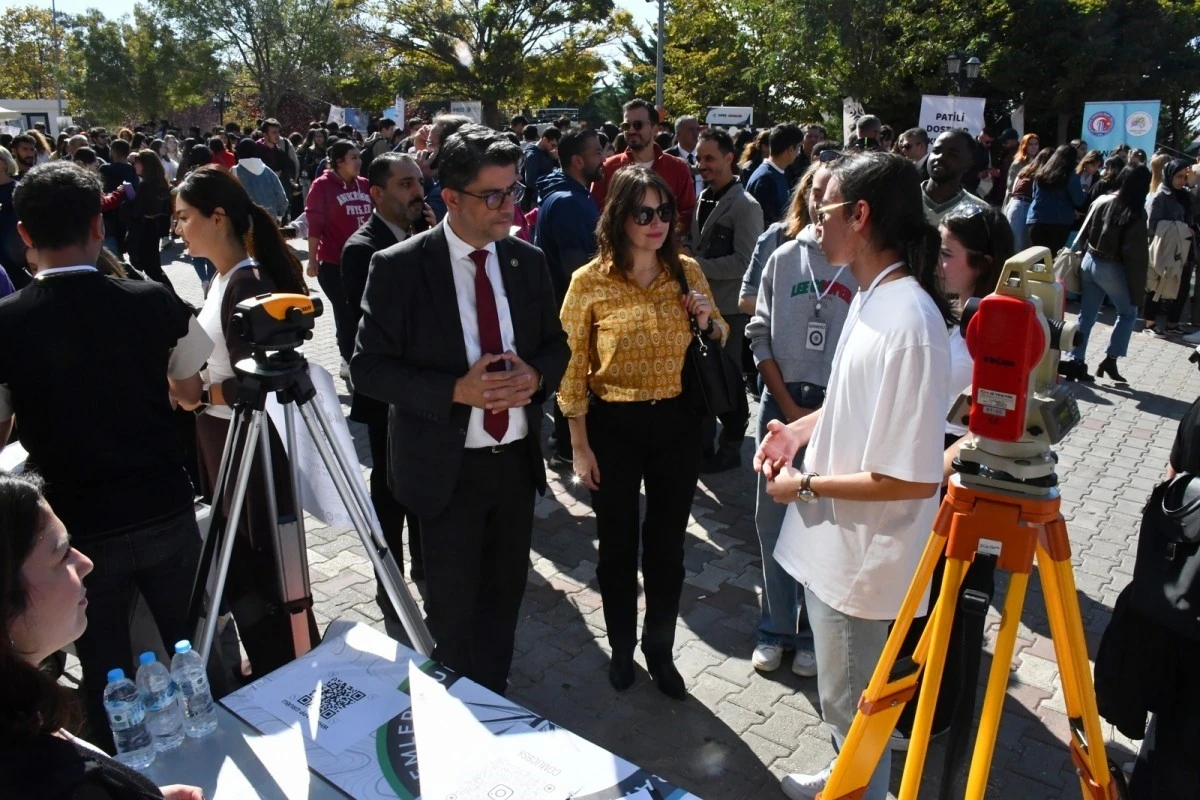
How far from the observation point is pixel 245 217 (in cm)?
321

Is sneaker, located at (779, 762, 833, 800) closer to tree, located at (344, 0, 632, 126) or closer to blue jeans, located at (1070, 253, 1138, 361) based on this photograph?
blue jeans, located at (1070, 253, 1138, 361)

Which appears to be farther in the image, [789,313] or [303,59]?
[303,59]

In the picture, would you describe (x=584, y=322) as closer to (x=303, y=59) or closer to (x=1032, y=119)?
(x=1032, y=119)

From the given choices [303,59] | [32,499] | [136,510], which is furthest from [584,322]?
[303,59]

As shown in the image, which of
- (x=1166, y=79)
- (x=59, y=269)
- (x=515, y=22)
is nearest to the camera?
(x=59, y=269)

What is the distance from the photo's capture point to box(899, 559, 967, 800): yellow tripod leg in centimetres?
176

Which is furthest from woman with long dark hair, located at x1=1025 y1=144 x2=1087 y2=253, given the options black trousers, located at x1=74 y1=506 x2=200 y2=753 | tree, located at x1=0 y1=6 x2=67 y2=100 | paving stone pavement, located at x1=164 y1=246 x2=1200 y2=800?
tree, located at x1=0 y1=6 x2=67 y2=100

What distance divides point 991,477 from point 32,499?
170 centimetres

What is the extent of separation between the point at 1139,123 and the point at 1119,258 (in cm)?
760

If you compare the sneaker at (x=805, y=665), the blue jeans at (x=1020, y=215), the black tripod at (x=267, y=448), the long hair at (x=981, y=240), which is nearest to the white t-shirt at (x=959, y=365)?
the long hair at (x=981, y=240)

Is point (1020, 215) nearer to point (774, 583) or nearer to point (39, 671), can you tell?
point (774, 583)

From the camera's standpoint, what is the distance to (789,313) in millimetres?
3467

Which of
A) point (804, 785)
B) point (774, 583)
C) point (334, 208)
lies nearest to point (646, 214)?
point (774, 583)

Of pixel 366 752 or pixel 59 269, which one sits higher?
pixel 59 269
